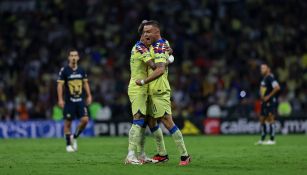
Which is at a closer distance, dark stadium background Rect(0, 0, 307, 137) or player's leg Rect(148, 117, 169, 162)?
player's leg Rect(148, 117, 169, 162)

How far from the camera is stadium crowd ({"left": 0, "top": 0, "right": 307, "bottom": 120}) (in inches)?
1341

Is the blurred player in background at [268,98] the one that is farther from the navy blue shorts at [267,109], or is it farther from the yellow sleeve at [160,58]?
the yellow sleeve at [160,58]

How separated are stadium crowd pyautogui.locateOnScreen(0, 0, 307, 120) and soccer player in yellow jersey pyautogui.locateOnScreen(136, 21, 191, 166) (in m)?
17.9

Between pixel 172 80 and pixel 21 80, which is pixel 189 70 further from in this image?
pixel 21 80

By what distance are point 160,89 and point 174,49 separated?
70.8 ft

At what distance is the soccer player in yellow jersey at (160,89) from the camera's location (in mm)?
14719

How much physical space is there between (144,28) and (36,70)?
2180 centimetres

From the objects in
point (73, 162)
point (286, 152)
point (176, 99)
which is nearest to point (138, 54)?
point (73, 162)

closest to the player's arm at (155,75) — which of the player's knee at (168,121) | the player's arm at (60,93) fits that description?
the player's knee at (168,121)

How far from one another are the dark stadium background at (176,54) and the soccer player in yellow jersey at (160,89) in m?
17.4

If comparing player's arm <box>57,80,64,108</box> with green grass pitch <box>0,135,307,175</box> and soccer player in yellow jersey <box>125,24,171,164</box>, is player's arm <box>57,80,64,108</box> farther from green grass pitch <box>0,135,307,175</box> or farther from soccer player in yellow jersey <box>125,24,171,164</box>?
soccer player in yellow jersey <box>125,24,171,164</box>

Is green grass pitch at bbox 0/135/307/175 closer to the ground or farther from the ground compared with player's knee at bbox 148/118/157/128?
closer to the ground

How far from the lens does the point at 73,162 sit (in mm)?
16000


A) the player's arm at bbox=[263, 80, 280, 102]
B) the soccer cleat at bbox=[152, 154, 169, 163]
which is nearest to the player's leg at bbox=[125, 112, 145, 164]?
the soccer cleat at bbox=[152, 154, 169, 163]
